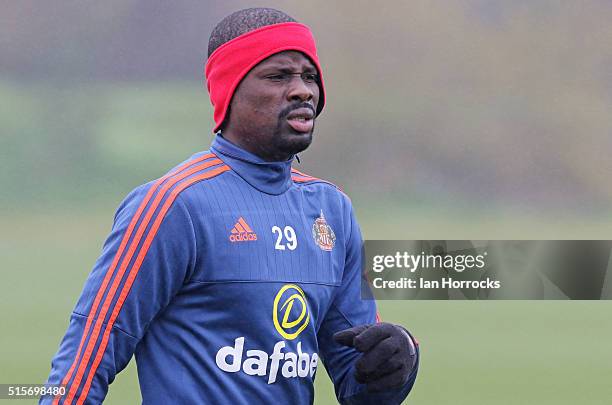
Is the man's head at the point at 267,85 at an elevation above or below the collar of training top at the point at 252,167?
above

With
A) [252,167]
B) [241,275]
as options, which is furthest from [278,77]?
[241,275]

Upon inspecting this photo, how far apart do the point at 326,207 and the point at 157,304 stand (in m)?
0.63

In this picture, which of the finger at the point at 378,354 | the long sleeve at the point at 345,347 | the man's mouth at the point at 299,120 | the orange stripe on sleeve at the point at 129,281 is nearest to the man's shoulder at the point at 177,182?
the orange stripe on sleeve at the point at 129,281

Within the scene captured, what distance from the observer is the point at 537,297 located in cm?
931

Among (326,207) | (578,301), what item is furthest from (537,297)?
(326,207)

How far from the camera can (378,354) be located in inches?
106

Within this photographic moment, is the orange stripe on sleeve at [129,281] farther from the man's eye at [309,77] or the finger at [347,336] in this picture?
the finger at [347,336]

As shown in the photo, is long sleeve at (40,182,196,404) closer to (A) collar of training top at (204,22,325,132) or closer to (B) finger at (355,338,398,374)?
(A) collar of training top at (204,22,325,132)

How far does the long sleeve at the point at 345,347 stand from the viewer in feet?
9.61

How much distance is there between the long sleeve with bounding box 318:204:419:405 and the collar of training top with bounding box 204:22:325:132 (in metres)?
0.53

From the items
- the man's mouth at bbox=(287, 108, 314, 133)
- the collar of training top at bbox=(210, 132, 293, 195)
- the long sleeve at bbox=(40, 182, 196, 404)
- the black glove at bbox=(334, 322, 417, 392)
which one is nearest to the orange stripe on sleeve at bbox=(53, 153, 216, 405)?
the long sleeve at bbox=(40, 182, 196, 404)

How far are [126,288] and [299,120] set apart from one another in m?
0.61

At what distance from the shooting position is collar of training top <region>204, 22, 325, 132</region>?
274 cm

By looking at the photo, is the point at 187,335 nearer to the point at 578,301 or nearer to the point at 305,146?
the point at 305,146
